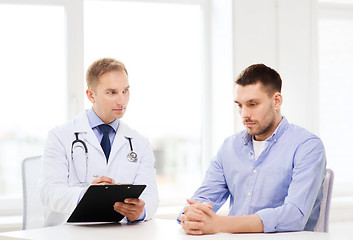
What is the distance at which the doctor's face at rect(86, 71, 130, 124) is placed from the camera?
2705 millimetres

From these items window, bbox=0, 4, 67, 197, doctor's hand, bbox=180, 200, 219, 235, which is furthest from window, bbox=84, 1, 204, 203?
doctor's hand, bbox=180, 200, 219, 235

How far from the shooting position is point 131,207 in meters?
2.47

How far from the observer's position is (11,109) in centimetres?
405

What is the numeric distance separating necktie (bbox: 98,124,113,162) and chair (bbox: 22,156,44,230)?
48cm

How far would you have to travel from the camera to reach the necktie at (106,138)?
2723mm

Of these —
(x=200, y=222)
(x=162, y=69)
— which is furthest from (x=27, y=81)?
(x=200, y=222)

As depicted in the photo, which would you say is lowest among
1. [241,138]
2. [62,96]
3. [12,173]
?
[12,173]

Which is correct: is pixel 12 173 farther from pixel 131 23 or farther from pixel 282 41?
pixel 282 41

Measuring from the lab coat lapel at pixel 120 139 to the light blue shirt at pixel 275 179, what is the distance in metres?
0.43

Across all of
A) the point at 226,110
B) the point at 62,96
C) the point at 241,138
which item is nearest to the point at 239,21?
the point at 226,110

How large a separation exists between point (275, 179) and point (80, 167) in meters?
0.89

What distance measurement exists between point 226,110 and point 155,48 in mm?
721

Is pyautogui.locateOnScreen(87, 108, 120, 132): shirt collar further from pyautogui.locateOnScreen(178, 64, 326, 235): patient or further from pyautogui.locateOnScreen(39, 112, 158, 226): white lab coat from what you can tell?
pyautogui.locateOnScreen(178, 64, 326, 235): patient

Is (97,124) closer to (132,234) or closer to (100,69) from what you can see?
(100,69)
